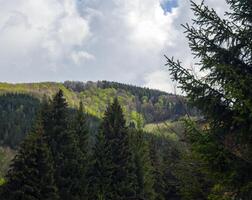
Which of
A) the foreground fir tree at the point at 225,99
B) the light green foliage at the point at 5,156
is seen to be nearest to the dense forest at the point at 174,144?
the foreground fir tree at the point at 225,99

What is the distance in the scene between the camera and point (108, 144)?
41.2 meters

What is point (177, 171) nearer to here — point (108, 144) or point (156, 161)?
point (108, 144)

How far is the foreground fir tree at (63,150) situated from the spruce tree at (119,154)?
188 inches

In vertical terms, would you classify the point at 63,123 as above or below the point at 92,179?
Result: above

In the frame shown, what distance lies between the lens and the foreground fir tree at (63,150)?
33.6m

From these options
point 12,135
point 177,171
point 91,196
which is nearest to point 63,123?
point 91,196

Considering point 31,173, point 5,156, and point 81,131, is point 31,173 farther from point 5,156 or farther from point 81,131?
point 5,156

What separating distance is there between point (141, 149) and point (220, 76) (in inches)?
1457

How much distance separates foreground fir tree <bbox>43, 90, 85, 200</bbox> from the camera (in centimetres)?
3359

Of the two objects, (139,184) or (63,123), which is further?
(139,184)

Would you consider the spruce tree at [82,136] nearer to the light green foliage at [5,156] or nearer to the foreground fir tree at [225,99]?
the foreground fir tree at [225,99]

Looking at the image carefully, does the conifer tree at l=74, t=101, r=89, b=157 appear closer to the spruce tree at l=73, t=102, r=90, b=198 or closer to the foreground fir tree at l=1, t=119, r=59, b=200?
the spruce tree at l=73, t=102, r=90, b=198

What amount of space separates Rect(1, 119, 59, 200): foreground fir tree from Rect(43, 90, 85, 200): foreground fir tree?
590 centimetres

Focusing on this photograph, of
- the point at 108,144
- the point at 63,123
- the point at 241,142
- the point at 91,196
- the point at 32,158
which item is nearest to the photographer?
the point at 241,142
